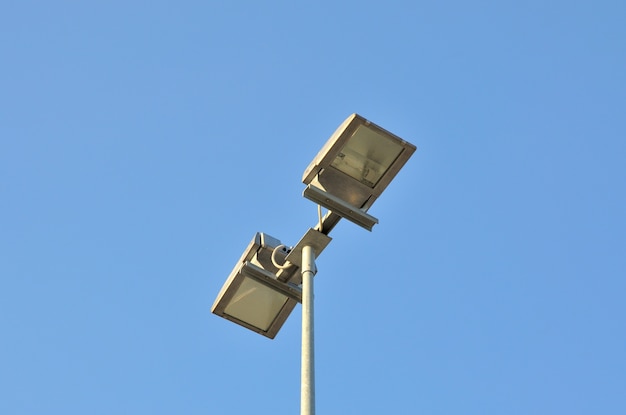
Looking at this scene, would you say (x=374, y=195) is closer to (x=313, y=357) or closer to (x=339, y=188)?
(x=339, y=188)

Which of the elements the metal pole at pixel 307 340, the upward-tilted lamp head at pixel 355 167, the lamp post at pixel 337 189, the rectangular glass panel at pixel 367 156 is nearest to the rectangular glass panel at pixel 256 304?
the lamp post at pixel 337 189

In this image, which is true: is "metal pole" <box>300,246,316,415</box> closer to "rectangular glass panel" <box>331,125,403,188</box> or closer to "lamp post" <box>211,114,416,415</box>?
"lamp post" <box>211,114,416,415</box>

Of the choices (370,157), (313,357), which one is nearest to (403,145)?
(370,157)

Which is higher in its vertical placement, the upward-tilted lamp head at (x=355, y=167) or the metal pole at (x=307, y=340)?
the upward-tilted lamp head at (x=355, y=167)

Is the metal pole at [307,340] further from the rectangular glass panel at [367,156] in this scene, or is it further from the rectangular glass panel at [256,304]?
the rectangular glass panel at [256,304]

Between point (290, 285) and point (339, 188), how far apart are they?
91cm

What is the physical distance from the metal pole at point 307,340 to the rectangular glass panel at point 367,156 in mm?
631

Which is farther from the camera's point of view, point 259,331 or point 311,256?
point 259,331

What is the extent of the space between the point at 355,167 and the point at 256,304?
1447 mm

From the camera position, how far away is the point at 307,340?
331 inches

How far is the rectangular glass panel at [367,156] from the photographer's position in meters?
9.05

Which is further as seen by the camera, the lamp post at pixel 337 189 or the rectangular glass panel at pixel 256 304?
the rectangular glass panel at pixel 256 304

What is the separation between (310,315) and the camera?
857 cm

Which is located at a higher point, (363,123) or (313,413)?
(363,123)
